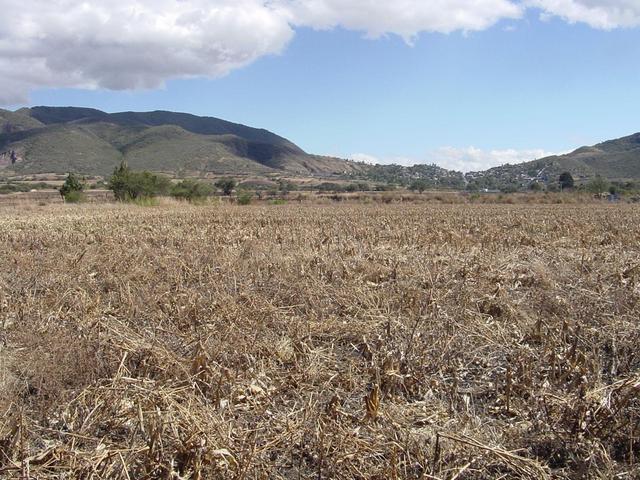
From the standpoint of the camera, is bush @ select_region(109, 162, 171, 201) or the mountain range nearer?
bush @ select_region(109, 162, 171, 201)

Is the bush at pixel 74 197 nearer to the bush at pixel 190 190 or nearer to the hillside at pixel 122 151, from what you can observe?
the bush at pixel 190 190

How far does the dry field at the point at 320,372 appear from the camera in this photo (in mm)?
→ 3240

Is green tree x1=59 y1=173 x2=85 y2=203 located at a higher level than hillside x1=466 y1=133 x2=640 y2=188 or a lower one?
lower

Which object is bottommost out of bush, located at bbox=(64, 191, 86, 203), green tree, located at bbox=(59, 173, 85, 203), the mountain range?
bush, located at bbox=(64, 191, 86, 203)

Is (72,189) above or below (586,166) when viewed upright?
below

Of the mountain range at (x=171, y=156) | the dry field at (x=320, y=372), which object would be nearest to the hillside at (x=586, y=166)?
the mountain range at (x=171, y=156)

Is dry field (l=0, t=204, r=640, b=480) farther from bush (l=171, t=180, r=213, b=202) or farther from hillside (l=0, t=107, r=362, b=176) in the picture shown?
hillside (l=0, t=107, r=362, b=176)

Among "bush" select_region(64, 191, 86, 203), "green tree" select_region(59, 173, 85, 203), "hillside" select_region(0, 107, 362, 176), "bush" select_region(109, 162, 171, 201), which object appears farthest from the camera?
"hillside" select_region(0, 107, 362, 176)

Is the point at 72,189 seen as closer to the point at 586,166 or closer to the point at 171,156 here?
the point at 171,156

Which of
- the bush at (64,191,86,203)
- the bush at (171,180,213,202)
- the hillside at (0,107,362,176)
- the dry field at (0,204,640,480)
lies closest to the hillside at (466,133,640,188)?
the hillside at (0,107,362,176)

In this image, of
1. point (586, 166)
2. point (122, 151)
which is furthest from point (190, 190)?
point (122, 151)

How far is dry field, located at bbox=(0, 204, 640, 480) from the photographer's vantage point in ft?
10.6

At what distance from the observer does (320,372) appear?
4570mm

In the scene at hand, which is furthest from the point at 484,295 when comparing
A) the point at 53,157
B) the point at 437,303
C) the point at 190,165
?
the point at 53,157
